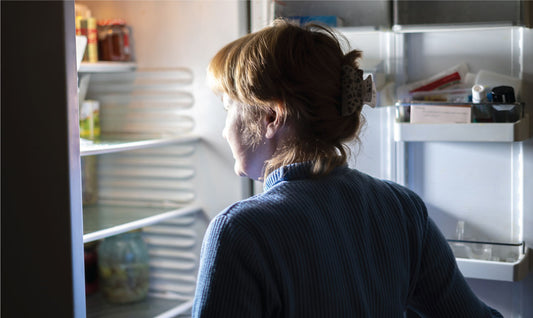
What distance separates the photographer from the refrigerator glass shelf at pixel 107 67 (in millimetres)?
1937

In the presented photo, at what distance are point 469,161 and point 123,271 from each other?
116 centimetres

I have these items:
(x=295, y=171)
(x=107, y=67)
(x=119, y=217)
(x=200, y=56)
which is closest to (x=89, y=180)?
(x=119, y=217)

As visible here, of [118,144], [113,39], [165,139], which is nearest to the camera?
[118,144]

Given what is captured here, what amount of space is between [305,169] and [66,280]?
437 millimetres

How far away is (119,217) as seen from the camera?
78.1 inches

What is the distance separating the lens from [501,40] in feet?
5.60

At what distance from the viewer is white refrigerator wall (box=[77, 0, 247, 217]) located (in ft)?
6.43

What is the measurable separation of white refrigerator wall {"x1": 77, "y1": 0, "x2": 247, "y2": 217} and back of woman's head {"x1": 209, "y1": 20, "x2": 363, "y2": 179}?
847 mm

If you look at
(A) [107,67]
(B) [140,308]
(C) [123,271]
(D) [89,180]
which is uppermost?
(A) [107,67]

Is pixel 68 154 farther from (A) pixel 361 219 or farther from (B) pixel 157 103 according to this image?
(B) pixel 157 103

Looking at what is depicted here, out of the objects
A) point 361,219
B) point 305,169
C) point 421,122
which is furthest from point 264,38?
point 421,122

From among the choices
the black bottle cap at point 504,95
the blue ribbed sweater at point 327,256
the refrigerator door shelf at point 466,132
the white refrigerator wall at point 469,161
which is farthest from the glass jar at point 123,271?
the black bottle cap at point 504,95

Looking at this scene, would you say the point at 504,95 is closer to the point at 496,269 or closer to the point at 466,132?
the point at 466,132

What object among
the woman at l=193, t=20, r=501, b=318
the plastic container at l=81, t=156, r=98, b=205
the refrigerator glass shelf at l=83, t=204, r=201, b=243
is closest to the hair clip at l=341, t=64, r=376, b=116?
the woman at l=193, t=20, r=501, b=318
